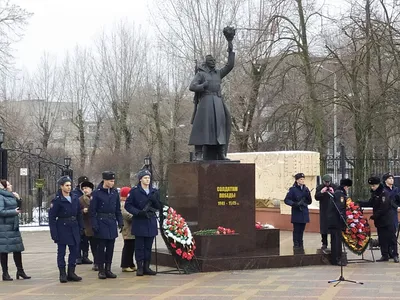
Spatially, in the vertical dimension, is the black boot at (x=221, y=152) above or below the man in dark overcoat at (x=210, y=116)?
below

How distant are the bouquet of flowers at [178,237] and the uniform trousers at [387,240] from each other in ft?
13.4

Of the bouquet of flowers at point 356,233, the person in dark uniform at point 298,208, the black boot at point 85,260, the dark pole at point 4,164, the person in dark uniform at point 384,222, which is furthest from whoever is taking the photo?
the dark pole at point 4,164

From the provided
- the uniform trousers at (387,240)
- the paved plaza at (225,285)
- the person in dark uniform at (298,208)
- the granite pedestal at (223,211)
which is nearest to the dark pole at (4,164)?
the paved plaza at (225,285)

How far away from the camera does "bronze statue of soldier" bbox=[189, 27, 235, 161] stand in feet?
45.1

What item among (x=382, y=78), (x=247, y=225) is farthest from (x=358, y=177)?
(x=247, y=225)

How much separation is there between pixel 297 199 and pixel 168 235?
394 cm

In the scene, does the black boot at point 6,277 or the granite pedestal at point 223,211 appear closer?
the black boot at point 6,277

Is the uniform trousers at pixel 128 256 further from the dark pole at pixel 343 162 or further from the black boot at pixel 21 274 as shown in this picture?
the dark pole at pixel 343 162

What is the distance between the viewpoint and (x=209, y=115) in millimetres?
13773

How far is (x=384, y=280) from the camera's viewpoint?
37.8ft

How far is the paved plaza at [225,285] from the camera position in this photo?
1019 centimetres

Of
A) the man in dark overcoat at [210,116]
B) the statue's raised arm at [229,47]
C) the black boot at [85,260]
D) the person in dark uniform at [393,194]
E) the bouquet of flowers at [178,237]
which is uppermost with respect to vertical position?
the statue's raised arm at [229,47]

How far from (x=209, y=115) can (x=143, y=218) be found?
2.52 m

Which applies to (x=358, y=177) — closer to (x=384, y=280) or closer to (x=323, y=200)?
(x=323, y=200)
